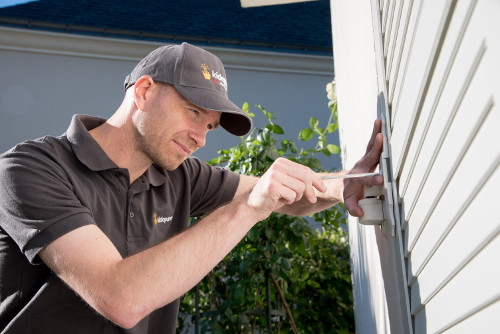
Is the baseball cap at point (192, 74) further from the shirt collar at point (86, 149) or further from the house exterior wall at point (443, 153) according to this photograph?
the house exterior wall at point (443, 153)

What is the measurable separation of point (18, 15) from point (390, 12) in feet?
25.1

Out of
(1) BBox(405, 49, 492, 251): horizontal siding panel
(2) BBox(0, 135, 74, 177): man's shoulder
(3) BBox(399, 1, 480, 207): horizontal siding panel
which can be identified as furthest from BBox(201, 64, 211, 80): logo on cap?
(1) BBox(405, 49, 492, 251): horizontal siding panel

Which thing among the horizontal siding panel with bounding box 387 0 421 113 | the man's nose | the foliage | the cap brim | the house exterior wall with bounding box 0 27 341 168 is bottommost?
the foliage

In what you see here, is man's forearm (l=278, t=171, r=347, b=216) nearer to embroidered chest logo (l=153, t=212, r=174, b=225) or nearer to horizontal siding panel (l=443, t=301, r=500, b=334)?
embroidered chest logo (l=153, t=212, r=174, b=225)

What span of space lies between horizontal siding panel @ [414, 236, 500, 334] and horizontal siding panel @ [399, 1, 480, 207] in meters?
0.29

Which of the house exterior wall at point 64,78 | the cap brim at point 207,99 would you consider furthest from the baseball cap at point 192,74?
the house exterior wall at point 64,78

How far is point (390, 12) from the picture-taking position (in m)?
1.55

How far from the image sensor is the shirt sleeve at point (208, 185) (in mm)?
2631

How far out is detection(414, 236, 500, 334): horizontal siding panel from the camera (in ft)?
2.54

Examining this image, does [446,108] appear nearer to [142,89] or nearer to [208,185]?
[142,89]

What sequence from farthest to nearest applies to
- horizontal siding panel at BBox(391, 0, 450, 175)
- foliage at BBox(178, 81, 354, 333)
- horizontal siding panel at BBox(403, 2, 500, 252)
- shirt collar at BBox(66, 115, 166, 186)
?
1. foliage at BBox(178, 81, 354, 333)
2. shirt collar at BBox(66, 115, 166, 186)
3. horizontal siding panel at BBox(391, 0, 450, 175)
4. horizontal siding panel at BBox(403, 2, 500, 252)

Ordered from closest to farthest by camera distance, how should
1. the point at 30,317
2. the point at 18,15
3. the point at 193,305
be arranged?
the point at 30,317 → the point at 193,305 → the point at 18,15

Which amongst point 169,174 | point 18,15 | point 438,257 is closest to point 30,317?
point 169,174

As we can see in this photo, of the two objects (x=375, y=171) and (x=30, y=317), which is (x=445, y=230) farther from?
(x=30, y=317)
